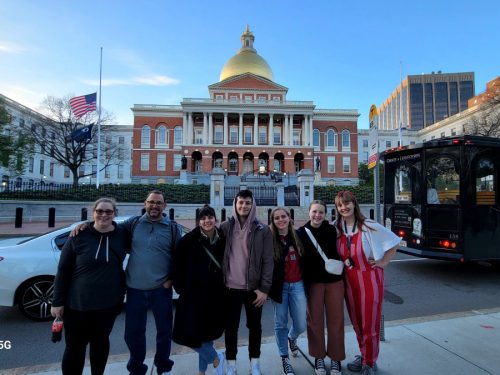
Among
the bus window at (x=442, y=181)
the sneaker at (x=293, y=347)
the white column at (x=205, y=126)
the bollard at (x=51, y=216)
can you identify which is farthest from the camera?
the white column at (x=205, y=126)

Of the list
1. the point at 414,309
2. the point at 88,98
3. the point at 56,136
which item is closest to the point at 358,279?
the point at 414,309

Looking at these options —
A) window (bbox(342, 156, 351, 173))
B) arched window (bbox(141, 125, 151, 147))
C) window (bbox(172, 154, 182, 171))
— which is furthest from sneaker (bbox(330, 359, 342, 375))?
window (bbox(342, 156, 351, 173))

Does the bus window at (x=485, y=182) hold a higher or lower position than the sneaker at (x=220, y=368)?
higher

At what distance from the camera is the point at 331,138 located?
55781 mm

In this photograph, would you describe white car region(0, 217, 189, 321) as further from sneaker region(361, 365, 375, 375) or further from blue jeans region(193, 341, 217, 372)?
sneaker region(361, 365, 375, 375)

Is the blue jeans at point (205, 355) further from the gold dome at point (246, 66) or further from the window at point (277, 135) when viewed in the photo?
the gold dome at point (246, 66)

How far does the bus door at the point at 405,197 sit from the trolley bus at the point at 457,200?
3 cm

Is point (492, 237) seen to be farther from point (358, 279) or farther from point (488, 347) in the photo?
point (358, 279)

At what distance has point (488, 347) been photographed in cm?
355

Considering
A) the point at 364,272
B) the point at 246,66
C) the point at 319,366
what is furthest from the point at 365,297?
the point at 246,66

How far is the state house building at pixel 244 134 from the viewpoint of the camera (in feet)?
167

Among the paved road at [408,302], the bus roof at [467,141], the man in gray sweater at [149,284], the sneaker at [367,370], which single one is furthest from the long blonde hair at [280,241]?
the bus roof at [467,141]

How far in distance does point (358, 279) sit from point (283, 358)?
1.16m

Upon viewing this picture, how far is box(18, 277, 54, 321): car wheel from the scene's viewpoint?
449 cm
